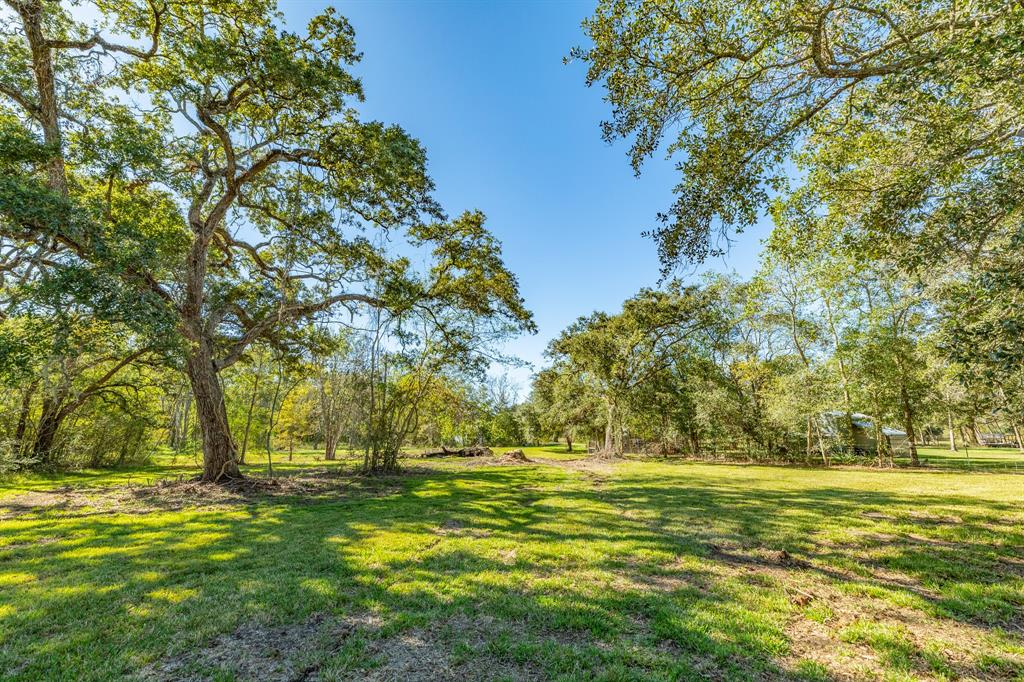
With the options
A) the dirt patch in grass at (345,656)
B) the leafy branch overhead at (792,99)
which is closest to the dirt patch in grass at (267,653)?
the dirt patch in grass at (345,656)

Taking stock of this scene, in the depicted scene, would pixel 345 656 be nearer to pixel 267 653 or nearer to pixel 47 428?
pixel 267 653

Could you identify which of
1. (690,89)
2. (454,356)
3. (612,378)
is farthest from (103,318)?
(612,378)

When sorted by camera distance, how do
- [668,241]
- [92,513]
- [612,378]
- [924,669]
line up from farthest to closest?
[612,378]
[92,513]
[668,241]
[924,669]

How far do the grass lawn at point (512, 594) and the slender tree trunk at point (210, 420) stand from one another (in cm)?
305

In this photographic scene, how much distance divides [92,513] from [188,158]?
9078 mm

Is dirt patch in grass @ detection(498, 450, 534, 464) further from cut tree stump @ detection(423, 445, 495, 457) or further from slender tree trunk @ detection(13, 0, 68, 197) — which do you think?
slender tree trunk @ detection(13, 0, 68, 197)

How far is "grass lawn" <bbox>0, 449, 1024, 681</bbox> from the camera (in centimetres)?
279

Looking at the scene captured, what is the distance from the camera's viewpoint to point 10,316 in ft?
24.4

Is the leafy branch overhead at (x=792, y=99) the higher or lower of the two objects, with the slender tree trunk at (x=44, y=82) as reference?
lower

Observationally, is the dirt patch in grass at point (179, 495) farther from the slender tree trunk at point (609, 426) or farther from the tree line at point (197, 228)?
the slender tree trunk at point (609, 426)

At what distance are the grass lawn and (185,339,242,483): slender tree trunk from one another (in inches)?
120

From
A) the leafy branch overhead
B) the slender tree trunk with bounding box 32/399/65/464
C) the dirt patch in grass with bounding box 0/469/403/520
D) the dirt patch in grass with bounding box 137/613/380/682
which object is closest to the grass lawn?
the dirt patch in grass with bounding box 137/613/380/682

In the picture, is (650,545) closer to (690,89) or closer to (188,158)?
(690,89)

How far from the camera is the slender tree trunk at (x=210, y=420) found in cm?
1088
